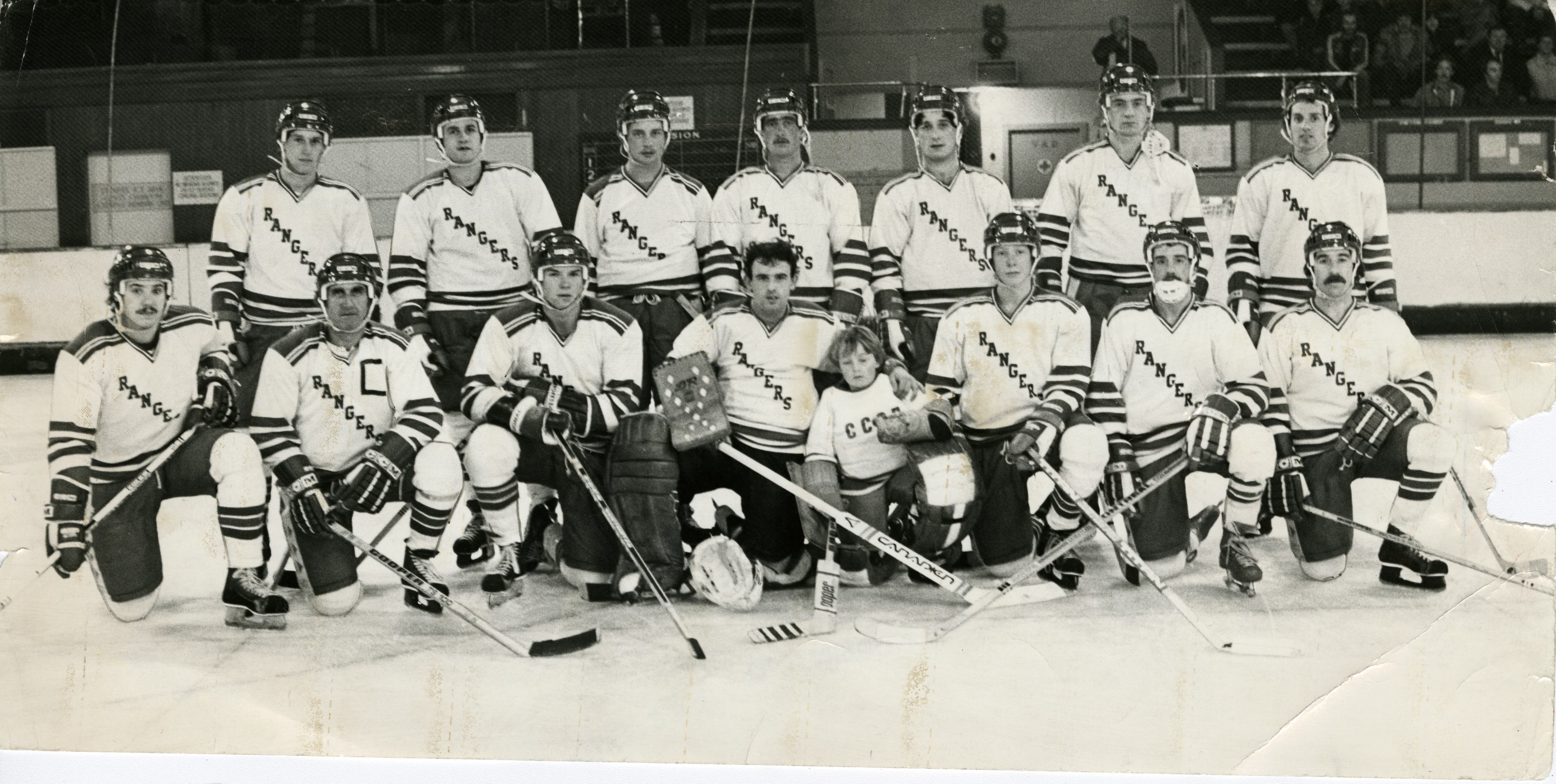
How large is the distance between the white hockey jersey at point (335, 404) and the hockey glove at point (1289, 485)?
239 cm

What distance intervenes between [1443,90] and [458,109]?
277 cm

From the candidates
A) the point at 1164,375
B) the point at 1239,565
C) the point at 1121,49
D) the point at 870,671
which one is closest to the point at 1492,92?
the point at 1121,49

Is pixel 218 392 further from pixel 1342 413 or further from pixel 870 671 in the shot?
pixel 1342 413

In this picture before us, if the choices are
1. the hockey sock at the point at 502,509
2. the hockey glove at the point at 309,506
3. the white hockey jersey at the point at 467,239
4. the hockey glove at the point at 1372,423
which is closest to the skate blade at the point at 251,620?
the hockey glove at the point at 309,506

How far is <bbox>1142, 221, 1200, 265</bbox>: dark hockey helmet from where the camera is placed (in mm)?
3609

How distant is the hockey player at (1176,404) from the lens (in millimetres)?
3588

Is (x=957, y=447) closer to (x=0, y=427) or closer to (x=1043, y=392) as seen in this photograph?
(x=1043, y=392)

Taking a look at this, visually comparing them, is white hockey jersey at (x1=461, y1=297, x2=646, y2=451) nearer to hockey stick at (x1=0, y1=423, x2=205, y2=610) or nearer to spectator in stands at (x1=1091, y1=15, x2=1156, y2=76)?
hockey stick at (x1=0, y1=423, x2=205, y2=610)

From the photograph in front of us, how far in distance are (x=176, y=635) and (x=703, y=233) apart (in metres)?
1.84

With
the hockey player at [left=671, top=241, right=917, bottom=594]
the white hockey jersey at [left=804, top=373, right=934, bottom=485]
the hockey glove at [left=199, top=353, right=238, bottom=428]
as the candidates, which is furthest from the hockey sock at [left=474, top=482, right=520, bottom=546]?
the white hockey jersey at [left=804, top=373, right=934, bottom=485]

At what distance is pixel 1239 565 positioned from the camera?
11.5 feet

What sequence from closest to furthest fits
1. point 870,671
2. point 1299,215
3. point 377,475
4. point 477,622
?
1. point 870,671
2. point 477,622
3. point 377,475
4. point 1299,215

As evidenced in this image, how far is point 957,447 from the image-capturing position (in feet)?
11.7

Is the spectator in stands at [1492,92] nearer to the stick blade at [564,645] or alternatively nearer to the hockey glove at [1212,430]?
the hockey glove at [1212,430]
